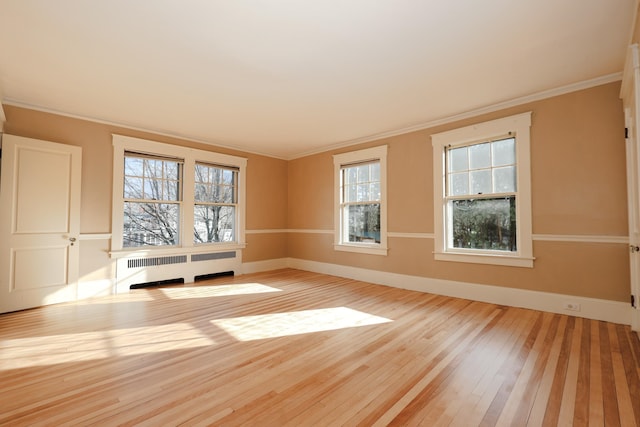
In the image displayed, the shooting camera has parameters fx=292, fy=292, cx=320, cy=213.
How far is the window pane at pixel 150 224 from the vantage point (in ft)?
15.6

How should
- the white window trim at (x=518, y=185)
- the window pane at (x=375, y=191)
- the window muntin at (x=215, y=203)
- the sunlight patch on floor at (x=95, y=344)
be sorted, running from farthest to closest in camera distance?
the window muntin at (x=215, y=203) → the window pane at (x=375, y=191) → the white window trim at (x=518, y=185) → the sunlight patch on floor at (x=95, y=344)

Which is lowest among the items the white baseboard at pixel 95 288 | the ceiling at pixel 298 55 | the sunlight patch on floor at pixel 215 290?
the sunlight patch on floor at pixel 215 290

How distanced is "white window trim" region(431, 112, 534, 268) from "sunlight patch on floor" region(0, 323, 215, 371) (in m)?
3.41

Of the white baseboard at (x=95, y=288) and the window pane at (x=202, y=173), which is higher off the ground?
the window pane at (x=202, y=173)

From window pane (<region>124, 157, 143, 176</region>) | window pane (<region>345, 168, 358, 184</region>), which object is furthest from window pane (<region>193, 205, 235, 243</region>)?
window pane (<region>345, 168, 358, 184</region>)

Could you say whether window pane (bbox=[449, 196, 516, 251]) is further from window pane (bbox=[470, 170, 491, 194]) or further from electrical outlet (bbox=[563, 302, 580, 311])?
electrical outlet (bbox=[563, 302, 580, 311])

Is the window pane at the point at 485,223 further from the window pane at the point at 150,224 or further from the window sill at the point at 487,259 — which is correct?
the window pane at the point at 150,224

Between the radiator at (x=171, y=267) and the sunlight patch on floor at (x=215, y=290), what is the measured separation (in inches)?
15.7

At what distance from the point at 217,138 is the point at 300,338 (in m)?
4.07

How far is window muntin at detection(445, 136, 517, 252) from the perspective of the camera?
384cm

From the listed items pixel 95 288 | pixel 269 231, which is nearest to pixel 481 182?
pixel 269 231

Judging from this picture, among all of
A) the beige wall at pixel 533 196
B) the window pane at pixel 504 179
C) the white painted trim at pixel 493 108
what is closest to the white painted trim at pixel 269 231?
the beige wall at pixel 533 196

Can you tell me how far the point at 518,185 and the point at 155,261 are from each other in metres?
5.50

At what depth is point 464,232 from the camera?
427 cm
